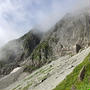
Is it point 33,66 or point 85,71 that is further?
point 33,66

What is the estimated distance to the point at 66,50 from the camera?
576ft

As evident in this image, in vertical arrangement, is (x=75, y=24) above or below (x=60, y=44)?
above

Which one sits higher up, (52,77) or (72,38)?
(52,77)

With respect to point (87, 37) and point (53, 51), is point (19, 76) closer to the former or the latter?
point (53, 51)

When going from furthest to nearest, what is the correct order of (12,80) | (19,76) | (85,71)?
(19,76) < (12,80) < (85,71)

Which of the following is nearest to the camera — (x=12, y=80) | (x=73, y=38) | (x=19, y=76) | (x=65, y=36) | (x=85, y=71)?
(x=85, y=71)

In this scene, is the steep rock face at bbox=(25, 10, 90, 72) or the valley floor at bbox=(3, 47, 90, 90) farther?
the steep rock face at bbox=(25, 10, 90, 72)

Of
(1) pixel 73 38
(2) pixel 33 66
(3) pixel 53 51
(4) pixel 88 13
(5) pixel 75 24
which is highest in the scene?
(4) pixel 88 13

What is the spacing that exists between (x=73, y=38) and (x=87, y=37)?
22077 millimetres

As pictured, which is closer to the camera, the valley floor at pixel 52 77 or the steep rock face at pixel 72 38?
the valley floor at pixel 52 77

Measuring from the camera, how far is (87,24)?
166 metres

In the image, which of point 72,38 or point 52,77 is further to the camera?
point 72,38

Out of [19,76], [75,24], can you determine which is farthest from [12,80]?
[75,24]

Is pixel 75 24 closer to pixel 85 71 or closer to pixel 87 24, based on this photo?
pixel 87 24
